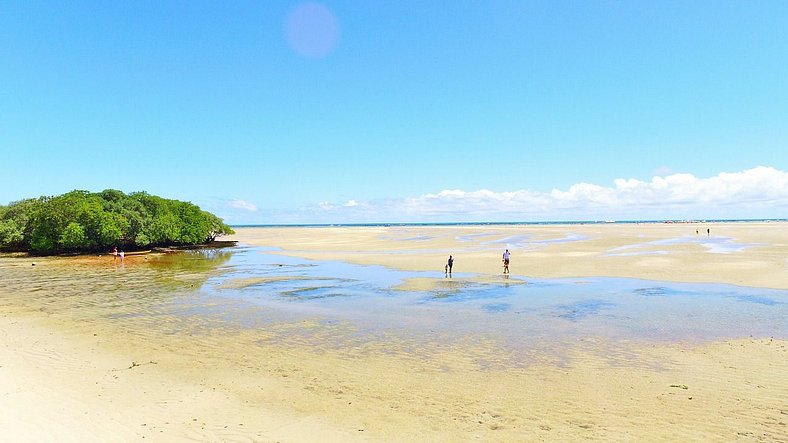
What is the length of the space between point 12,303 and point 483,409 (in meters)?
27.1

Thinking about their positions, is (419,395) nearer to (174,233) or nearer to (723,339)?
(723,339)

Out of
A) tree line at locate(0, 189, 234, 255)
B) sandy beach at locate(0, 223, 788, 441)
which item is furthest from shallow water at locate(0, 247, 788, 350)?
tree line at locate(0, 189, 234, 255)

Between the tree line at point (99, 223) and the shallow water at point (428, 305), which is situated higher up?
the tree line at point (99, 223)

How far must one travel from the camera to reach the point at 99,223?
198ft

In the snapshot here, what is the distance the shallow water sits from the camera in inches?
672

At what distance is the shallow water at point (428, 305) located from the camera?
1708 cm

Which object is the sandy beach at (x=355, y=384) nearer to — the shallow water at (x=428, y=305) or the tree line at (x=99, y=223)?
the shallow water at (x=428, y=305)

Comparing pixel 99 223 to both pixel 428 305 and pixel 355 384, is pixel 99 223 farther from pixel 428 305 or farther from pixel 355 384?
pixel 355 384

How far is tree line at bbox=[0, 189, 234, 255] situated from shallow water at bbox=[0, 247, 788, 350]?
2645cm

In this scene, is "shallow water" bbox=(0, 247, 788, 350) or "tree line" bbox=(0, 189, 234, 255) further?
"tree line" bbox=(0, 189, 234, 255)

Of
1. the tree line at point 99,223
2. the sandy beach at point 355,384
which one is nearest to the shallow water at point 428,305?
the sandy beach at point 355,384

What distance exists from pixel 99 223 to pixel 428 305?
186 ft

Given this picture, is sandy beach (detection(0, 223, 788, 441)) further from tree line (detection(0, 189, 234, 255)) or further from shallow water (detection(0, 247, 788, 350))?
tree line (detection(0, 189, 234, 255))

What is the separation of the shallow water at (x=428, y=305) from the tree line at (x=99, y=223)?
26.4 m
